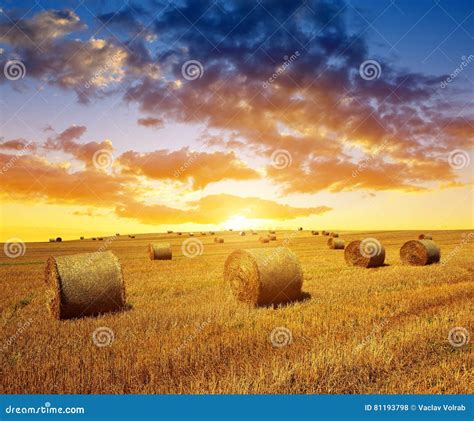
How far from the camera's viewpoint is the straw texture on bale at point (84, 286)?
9570 millimetres

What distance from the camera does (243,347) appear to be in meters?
6.84

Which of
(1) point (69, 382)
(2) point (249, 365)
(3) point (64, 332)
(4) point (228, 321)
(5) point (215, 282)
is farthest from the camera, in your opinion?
(5) point (215, 282)

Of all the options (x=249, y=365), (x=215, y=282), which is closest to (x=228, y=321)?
(x=249, y=365)

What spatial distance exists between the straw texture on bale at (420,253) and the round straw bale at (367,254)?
1.84 meters

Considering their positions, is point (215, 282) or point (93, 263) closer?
point (93, 263)

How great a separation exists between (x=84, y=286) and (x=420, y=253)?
17841 millimetres

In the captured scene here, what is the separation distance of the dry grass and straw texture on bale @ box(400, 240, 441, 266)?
29.3 feet

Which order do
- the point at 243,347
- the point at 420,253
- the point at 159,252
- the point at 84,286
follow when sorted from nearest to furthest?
1. the point at 243,347
2. the point at 84,286
3. the point at 420,253
4. the point at 159,252

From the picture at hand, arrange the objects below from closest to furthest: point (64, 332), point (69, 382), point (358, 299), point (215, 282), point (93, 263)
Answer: point (69, 382)
point (64, 332)
point (93, 263)
point (358, 299)
point (215, 282)

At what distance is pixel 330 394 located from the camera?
16.5 feet

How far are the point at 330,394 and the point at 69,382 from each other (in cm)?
364

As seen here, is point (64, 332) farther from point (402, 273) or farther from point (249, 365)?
point (402, 273)

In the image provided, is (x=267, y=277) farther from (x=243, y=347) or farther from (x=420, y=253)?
(x=420, y=253)

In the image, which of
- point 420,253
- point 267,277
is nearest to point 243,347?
point 267,277
